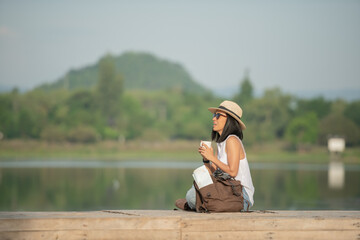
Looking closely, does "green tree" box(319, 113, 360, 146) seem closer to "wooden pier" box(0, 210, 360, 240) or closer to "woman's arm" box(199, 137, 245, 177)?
"woman's arm" box(199, 137, 245, 177)

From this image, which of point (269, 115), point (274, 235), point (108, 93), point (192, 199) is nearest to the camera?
point (274, 235)

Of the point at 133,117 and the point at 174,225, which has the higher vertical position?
the point at 133,117

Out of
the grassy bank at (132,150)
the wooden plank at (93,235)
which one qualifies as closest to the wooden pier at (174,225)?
the wooden plank at (93,235)

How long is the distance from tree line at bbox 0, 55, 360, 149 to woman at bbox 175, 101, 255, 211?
80551mm

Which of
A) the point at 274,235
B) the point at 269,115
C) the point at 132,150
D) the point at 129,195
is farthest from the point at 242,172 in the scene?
the point at 269,115

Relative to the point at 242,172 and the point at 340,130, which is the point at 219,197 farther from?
the point at 340,130

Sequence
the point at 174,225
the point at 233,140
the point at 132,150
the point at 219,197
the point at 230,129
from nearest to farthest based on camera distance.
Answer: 1. the point at 174,225
2. the point at 219,197
3. the point at 233,140
4. the point at 230,129
5. the point at 132,150

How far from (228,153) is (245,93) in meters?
99.7

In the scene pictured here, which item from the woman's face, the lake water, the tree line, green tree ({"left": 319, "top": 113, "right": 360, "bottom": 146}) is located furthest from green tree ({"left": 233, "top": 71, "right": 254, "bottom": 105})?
the woman's face

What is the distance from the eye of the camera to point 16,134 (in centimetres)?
9444

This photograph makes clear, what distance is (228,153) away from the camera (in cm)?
598

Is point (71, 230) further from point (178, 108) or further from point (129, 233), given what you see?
point (178, 108)

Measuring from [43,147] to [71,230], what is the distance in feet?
283

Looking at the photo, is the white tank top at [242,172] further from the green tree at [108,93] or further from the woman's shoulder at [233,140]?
the green tree at [108,93]
